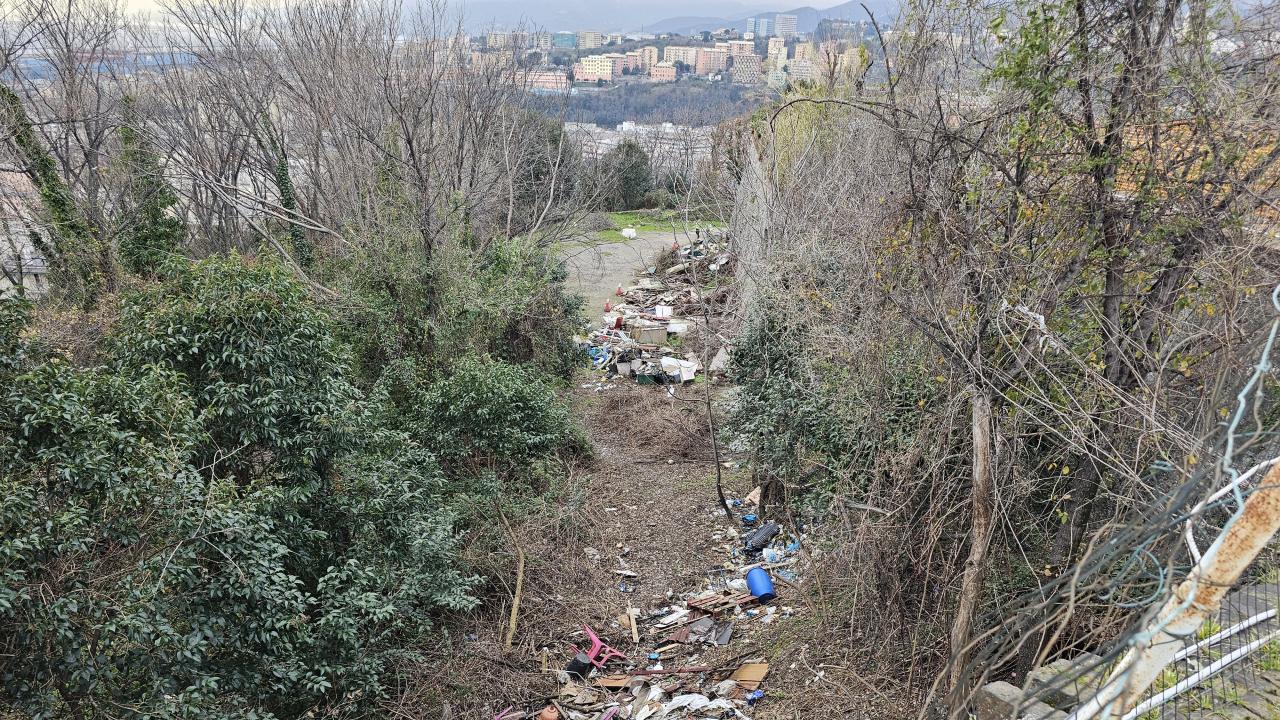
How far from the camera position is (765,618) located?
7695 millimetres

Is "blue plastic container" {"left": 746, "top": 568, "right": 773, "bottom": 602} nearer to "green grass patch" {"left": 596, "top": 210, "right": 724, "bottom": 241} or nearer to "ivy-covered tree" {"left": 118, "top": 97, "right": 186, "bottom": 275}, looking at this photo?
"ivy-covered tree" {"left": 118, "top": 97, "right": 186, "bottom": 275}

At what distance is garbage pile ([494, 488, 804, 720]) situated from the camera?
657 cm

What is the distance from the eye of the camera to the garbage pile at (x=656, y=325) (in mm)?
16078

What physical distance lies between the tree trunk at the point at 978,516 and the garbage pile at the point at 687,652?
2.14 meters

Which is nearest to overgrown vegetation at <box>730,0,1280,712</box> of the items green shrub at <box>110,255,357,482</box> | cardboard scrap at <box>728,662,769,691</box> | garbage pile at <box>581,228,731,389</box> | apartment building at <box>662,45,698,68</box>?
cardboard scrap at <box>728,662,769,691</box>

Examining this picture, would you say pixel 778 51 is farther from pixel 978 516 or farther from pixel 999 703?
pixel 999 703

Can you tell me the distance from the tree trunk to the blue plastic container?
10.7 ft

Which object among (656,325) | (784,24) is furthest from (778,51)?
(784,24)

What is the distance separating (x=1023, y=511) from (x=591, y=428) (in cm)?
941

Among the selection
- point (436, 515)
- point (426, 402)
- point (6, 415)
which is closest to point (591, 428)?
point (426, 402)

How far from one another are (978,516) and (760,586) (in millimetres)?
3804

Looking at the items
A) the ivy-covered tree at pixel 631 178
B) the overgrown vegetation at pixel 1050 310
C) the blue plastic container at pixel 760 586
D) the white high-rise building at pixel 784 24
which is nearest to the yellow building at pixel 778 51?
the ivy-covered tree at pixel 631 178

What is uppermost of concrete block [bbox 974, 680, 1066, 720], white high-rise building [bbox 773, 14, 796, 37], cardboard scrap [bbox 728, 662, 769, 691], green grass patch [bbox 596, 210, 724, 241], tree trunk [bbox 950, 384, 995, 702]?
white high-rise building [bbox 773, 14, 796, 37]

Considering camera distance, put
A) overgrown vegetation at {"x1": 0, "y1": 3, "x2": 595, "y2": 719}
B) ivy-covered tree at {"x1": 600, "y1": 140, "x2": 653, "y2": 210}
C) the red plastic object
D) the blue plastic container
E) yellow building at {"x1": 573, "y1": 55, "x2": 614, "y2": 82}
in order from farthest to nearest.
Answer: yellow building at {"x1": 573, "y1": 55, "x2": 614, "y2": 82} < ivy-covered tree at {"x1": 600, "y1": 140, "x2": 653, "y2": 210} < the blue plastic container < the red plastic object < overgrown vegetation at {"x1": 0, "y1": 3, "x2": 595, "y2": 719}
